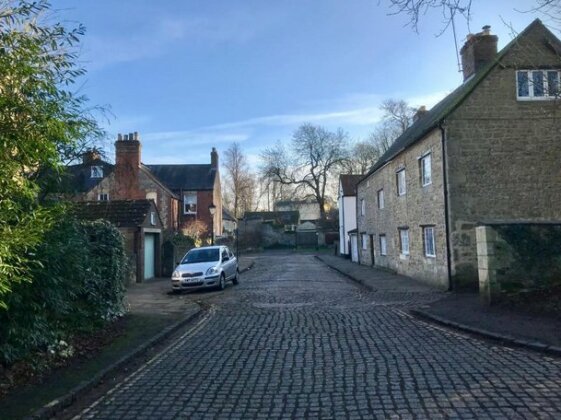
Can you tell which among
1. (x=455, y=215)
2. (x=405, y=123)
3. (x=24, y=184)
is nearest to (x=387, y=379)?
(x=24, y=184)

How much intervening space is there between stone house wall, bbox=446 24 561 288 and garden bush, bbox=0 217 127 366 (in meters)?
11.7

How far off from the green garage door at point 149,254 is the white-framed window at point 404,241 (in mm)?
12313

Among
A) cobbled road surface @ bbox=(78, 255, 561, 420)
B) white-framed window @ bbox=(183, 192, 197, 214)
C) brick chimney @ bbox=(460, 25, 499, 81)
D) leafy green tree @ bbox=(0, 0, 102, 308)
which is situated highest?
brick chimney @ bbox=(460, 25, 499, 81)

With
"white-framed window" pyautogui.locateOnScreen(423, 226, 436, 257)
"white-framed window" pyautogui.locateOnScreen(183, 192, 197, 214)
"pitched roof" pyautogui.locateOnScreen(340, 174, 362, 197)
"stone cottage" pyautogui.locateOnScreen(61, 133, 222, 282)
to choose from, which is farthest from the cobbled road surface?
"white-framed window" pyautogui.locateOnScreen(183, 192, 197, 214)

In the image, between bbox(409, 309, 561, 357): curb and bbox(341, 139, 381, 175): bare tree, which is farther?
bbox(341, 139, 381, 175): bare tree

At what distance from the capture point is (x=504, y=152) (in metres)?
17.4

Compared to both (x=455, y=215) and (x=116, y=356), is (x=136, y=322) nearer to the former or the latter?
(x=116, y=356)

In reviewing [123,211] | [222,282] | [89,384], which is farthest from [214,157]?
[89,384]

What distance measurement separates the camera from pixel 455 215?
56.0ft

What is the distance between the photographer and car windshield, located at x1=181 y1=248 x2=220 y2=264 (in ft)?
67.9

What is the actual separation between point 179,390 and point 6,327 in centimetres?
249

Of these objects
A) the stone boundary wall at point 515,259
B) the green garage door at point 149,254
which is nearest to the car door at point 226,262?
the green garage door at point 149,254

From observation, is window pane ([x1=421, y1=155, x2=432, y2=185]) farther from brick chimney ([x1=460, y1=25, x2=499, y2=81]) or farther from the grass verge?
the grass verge

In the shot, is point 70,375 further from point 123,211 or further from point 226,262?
point 123,211
